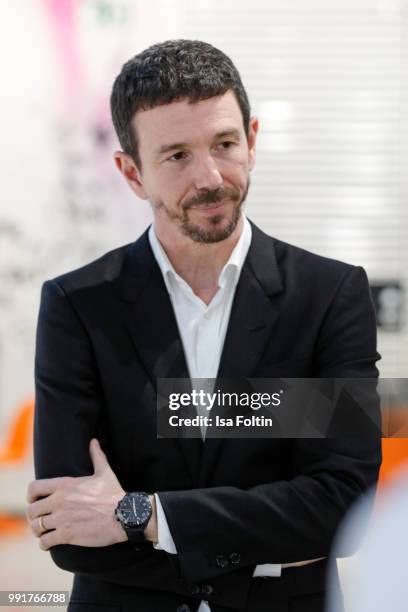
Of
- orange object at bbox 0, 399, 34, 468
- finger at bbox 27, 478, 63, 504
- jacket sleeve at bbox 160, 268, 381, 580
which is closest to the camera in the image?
jacket sleeve at bbox 160, 268, 381, 580

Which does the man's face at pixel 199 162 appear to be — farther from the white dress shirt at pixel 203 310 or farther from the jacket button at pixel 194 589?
the jacket button at pixel 194 589

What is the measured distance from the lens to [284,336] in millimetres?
1730

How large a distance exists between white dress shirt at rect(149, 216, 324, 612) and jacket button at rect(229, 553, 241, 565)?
0.24 meters

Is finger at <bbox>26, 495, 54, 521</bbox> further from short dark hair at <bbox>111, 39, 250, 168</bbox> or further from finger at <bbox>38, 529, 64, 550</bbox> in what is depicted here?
short dark hair at <bbox>111, 39, 250, 168</bbox>

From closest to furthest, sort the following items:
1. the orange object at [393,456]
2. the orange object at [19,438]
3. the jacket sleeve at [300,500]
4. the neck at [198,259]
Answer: the jacket sleeve at [300,500]
the neck at [198,259]
the orange object at [393,456]
the orange object at [19,438]

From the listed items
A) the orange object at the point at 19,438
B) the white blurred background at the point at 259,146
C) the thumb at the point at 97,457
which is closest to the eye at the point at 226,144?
the thumb at the point at 97,457

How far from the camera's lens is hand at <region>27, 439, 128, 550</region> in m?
1.63

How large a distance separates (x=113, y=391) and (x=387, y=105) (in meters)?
2.41

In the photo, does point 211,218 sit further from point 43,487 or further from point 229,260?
point 43,487

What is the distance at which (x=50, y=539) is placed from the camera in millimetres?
1669

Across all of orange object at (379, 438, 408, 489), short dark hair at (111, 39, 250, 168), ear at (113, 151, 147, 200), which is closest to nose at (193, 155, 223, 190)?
short dark hair at (111, 39, 250, 168)

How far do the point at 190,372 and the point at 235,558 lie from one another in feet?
1.20

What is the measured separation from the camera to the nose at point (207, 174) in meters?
1.68

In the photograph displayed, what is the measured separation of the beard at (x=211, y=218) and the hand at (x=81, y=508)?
456 millimetres
